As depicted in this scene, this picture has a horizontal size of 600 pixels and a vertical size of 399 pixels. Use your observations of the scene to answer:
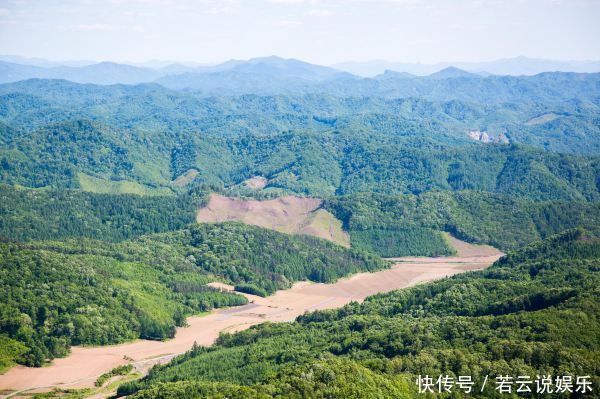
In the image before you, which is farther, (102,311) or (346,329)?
(102,311)

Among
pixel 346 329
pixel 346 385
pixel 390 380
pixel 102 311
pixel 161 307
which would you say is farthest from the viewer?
pixel 161 307

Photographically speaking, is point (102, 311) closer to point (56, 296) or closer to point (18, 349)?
point (56, 296)

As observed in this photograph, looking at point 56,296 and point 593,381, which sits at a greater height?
point 593,381

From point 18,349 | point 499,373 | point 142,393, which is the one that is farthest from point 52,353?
point 499,373

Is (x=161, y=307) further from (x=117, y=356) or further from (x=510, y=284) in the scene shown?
(x=510, y=284)

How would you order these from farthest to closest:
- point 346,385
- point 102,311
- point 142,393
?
point 102,311, point 142,393, point 346,385

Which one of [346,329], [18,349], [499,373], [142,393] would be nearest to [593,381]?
[499,373]
